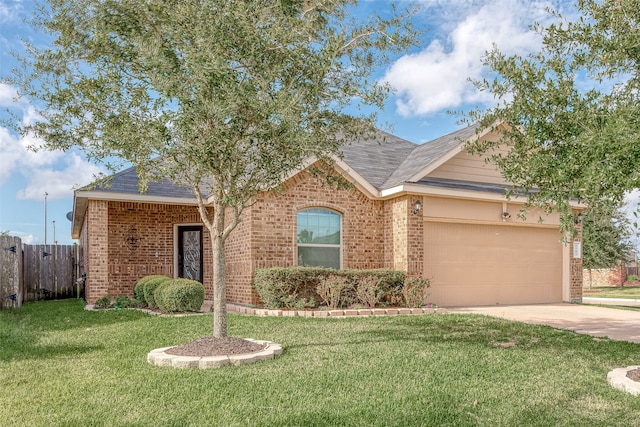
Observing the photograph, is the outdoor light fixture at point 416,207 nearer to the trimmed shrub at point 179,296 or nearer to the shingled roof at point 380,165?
the shingled roof at point 380,165

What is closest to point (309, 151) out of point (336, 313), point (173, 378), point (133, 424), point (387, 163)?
point (173, 378)

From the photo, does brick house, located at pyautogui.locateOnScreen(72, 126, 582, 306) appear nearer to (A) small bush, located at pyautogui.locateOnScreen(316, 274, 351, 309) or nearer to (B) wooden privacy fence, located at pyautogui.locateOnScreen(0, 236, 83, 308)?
(A) small bush, located at pyautogui.locateOnScreen(316, 274, 351, 309)

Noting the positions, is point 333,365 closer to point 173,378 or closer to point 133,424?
point 173,378

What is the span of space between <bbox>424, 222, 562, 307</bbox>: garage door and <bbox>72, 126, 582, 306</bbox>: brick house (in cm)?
3

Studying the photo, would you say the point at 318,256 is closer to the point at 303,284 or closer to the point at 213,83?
the point at 303,284

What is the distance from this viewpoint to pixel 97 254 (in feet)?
47.3

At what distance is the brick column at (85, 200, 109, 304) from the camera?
1438cm

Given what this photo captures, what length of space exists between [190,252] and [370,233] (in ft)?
19.2

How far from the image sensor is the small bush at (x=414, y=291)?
1292 centimetres

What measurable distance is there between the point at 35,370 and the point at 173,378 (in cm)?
198

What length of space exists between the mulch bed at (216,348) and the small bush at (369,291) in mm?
5355

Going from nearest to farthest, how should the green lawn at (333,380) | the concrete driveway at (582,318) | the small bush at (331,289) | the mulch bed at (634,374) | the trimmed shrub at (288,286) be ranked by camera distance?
the green lawn at (333,380) < the mulch bed at (634,374) < the concrete driveway at (582,318) < the trimmed shrub at (288,286) < the small bush at (331,289)

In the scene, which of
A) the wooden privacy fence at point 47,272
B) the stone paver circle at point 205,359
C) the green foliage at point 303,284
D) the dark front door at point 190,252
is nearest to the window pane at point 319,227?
the green foliage at point 303,284

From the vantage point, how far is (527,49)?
6.61 m
